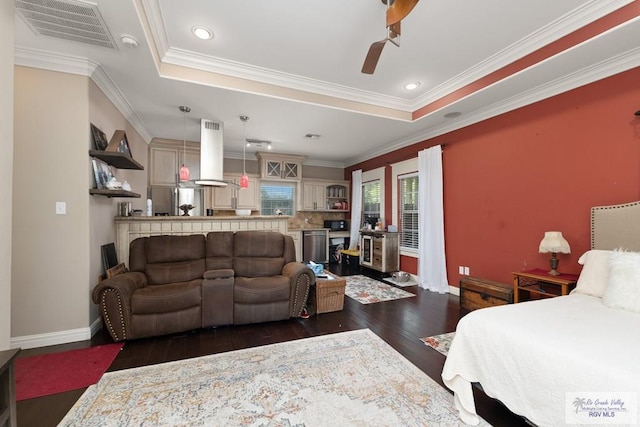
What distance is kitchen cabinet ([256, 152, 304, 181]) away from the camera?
6312 mm

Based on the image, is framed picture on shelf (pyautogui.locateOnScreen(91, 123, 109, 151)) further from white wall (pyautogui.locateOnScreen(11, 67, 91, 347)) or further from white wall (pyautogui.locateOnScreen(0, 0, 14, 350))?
white wall (pyautogui.locateOnScreen(0, 0, 14, 350))

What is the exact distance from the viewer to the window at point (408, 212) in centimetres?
514

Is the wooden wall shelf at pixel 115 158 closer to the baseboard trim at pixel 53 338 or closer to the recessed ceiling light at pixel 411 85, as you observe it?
the baseboard trim at pixel 53 338

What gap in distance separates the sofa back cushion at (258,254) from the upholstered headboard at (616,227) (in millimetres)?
3405

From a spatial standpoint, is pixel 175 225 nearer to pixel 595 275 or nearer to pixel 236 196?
pixel 236 196

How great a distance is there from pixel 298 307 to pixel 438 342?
1.54 metres

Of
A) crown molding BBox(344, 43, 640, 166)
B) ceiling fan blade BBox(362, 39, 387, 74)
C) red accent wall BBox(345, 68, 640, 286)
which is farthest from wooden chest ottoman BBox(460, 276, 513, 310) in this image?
ceiling fan blade BBox(362, 39, 387, 74)

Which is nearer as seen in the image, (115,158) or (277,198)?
(115,158)

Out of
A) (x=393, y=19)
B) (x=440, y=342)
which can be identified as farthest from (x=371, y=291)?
(x=393, y=19)

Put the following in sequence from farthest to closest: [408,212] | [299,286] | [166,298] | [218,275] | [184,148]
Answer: [184,148] < [408,212] < [299,286] < [218,275] < [166,298]

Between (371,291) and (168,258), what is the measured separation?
3003 mm

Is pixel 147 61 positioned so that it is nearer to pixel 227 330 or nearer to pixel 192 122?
pixel 192 122

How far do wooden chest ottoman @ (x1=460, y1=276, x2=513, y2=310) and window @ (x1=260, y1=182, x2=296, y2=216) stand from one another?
454 centimetres

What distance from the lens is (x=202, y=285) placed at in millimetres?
2891
